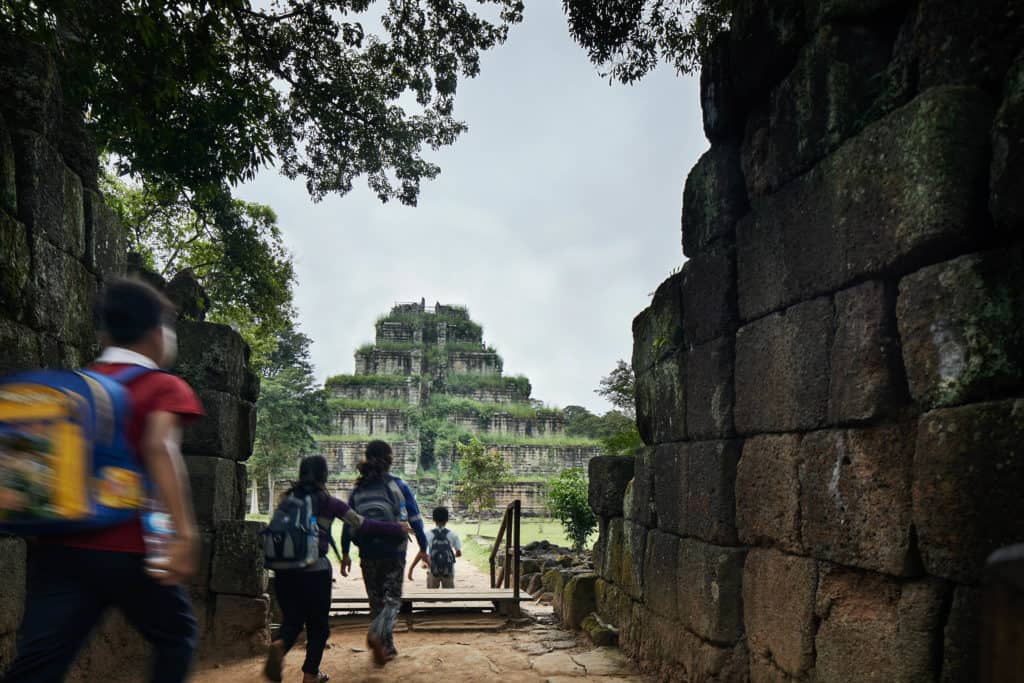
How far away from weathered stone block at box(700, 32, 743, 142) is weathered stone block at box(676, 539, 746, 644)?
234 centimetres

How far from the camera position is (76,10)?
4.62 metres

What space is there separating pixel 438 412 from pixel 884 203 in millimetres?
41391

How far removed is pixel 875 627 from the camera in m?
2.71

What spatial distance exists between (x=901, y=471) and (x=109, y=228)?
501cm

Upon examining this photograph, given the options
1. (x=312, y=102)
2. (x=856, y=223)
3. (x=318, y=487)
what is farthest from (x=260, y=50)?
(x=856, y=223)

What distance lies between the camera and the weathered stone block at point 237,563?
5.96 metres

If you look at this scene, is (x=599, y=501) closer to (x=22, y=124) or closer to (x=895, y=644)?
(x=895, y=644)

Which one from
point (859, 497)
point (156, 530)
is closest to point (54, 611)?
point (156, 530)

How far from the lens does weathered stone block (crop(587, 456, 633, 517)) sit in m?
6.40

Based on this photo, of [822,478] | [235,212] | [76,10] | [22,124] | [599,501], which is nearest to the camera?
[822,478]

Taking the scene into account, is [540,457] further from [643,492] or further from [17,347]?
[17,347]

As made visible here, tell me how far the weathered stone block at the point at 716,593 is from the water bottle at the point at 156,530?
290 cm

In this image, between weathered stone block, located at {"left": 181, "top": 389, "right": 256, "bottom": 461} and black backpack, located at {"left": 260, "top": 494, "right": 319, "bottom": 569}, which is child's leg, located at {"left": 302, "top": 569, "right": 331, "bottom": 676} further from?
weathered stone block, located at {"left": 181, "top": 389, "right": 256, "bottom": 461}

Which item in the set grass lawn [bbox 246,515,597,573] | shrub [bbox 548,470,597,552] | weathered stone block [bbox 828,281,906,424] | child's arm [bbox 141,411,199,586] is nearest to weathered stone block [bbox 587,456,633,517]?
weathered stone block [bbox 828,281,906,424]
